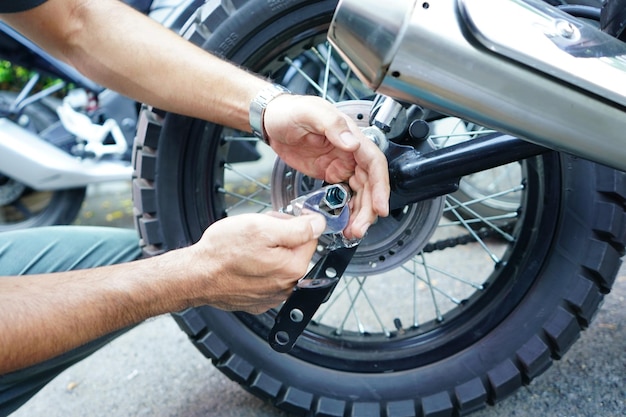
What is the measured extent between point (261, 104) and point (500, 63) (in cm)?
48

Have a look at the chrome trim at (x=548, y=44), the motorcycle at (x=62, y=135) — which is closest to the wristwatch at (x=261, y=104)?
Result: the chrome trim at (x=548, y=44)

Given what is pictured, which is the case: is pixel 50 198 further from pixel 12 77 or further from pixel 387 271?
pixel 387 271

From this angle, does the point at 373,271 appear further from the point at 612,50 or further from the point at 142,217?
the point at 612,50

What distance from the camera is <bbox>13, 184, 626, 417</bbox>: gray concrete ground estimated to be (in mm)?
1412

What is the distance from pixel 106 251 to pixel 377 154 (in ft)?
2.35

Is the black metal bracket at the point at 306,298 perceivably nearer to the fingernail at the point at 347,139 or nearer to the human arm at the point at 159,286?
the human arm at the point at 159,286

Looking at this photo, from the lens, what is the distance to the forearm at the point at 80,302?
36.3 inches

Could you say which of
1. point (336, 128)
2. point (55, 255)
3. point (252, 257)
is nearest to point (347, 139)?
point (336, 128)

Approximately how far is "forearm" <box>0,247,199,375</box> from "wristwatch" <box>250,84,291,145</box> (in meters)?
0.33

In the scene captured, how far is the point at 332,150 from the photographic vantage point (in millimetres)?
1169

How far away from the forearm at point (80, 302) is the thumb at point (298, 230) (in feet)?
0.61

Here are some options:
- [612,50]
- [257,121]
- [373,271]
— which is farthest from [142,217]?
[612,50]

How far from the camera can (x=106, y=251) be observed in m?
1.45

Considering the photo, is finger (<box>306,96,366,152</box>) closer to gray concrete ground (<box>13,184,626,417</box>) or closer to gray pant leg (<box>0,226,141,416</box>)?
gray pant leg (<box>0,226,141,416</box>)
